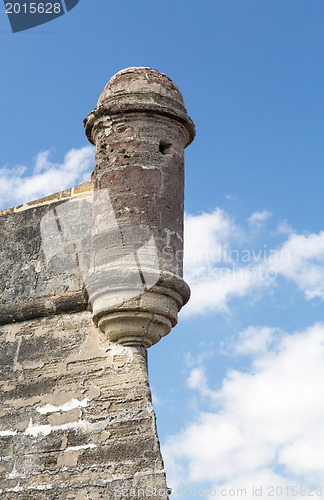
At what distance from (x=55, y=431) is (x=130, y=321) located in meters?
0.98

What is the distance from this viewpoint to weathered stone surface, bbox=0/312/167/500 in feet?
14.1

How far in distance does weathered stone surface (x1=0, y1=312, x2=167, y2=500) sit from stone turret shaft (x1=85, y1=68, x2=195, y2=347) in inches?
10.6

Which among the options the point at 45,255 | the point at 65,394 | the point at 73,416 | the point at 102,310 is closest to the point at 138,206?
the point at 102,310

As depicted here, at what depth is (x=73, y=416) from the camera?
183 inches

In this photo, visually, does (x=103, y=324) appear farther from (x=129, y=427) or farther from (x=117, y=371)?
(x=129, y=427)

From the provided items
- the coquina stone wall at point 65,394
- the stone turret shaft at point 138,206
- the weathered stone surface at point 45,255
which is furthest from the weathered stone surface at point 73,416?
the stone turret shaft at point 138,206

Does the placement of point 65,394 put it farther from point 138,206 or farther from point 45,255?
point 138,206

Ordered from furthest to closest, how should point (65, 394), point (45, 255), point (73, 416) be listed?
point (45, 255), point (65, 394), point (73, 416)

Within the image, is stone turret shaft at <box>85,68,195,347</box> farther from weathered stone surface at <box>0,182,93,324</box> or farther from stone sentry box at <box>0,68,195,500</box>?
weathered stone surface at <box>0,182,93,324</box>

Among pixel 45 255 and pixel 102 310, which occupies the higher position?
pixel 45 255

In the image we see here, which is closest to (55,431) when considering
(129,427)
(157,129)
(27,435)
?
(27,435)

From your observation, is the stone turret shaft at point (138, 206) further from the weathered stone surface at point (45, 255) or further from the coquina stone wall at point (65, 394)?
the weathered stone surface at point (45, 255)

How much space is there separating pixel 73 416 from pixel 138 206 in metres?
1.63

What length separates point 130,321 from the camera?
4652 mm
